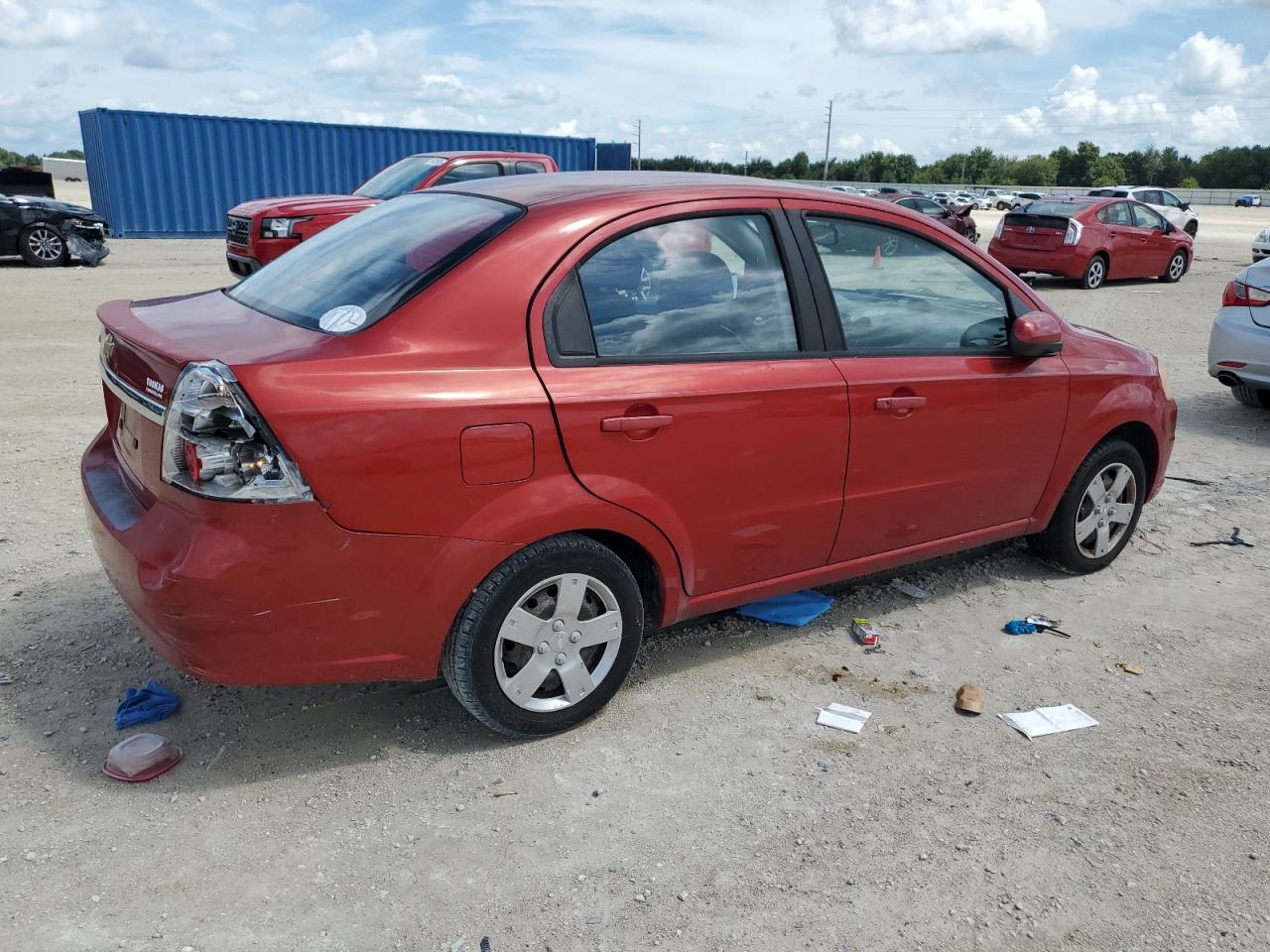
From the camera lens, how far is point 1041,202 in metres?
17.1

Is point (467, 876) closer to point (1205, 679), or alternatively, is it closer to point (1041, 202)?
point (1205, 679)

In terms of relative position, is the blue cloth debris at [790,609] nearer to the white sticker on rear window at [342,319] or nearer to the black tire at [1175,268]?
the white sticker on rear window at [342,319]

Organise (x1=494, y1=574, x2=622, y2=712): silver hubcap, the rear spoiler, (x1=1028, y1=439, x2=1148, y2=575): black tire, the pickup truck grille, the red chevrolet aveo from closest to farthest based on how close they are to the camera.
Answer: the red chevrolet aveo < (x1=494, y1=574, x2=622, y2=712): silver hubcap < (x1=1028, y1=439, x2=1148, y2=575): black tire < the pickup truck grille < the rear spoiler

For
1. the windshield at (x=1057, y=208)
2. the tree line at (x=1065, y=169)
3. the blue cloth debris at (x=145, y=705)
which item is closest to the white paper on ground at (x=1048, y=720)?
the blue cloth debris at (x=145, y=705)

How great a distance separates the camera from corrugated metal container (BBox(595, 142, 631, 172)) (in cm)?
2803

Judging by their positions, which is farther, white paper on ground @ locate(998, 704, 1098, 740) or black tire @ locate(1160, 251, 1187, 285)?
black tire @ locate(1160, 251, 1187, 285)

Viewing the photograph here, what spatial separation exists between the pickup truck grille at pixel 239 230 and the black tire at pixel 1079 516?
9.82 m

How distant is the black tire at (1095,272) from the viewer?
16938 millimetres

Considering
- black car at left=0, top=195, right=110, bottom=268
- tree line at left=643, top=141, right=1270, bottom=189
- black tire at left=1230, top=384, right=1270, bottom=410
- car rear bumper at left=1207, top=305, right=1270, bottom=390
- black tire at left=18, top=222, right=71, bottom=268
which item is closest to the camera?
car rear bumper at left=1207, top=305, right=1270, bottom=390

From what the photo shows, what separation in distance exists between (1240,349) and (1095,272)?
10283mm

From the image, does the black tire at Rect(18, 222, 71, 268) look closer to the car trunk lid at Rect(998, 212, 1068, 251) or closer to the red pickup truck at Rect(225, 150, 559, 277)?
the red pickup truck at Rect(225, 150, 559, 277)

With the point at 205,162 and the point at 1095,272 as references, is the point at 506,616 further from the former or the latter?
the point at 205,162

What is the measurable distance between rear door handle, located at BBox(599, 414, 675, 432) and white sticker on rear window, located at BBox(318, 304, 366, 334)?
76cm

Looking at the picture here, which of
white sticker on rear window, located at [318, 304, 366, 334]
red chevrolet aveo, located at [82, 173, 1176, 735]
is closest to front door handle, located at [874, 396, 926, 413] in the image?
red chevrolet aveo, located at [82, 173, 1176, 735]
